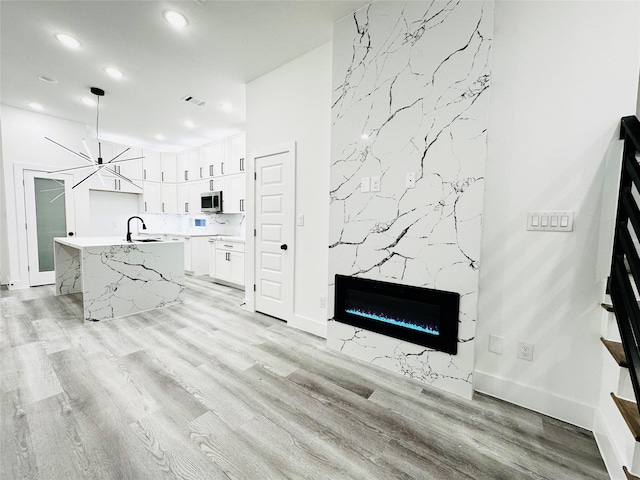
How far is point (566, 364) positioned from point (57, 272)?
6346 mm

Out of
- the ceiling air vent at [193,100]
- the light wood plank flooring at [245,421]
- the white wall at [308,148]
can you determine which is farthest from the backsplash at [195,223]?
the light wood plank flooring at [245,421]

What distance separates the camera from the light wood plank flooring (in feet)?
4.34

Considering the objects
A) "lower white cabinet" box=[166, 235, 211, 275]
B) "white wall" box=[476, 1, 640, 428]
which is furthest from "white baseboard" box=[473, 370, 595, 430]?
"lower white cabinet" box=[166, 235, 211, 275]

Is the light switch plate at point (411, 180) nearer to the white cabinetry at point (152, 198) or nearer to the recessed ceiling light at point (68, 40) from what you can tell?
the recessed ceiling light at point (68, 40)

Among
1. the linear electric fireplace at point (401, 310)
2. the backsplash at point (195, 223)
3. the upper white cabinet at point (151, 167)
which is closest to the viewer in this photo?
Answer: the linear electric fireplace at point (401, 310)

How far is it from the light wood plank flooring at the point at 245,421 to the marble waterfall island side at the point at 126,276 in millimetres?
631

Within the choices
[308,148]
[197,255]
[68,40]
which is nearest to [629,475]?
[308,148]

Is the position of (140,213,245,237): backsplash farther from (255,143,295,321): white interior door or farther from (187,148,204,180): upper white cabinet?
(255,143,295,321): white interior door

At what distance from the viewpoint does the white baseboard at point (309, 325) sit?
2.85 metres

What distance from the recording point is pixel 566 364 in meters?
1.69

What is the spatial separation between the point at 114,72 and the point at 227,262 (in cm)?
312

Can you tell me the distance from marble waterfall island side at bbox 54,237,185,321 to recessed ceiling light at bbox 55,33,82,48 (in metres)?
2.16

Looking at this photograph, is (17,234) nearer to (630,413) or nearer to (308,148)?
(308,148)

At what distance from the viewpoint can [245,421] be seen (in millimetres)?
1623
